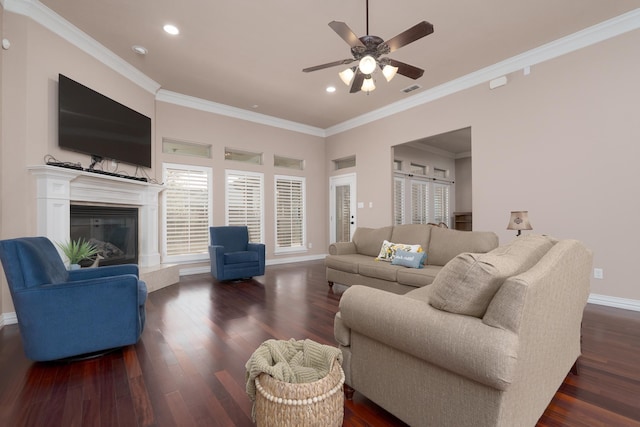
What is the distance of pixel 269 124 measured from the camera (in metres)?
6.68

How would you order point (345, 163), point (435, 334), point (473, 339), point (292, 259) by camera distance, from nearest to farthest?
point (473, 339) → point (435, 334) → point (292, 259) → point (345, 163)

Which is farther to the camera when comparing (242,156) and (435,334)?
(242,156)

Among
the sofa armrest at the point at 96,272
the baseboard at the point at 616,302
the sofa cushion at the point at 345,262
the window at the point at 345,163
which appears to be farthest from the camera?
the window at the point at 345,163

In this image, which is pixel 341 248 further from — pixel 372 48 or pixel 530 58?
pixel 530 58

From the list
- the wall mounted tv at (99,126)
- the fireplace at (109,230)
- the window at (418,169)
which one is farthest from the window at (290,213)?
the window at (418,169)

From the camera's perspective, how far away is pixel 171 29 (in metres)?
3.51

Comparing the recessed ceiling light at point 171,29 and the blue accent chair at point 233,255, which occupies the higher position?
the recessed ceiling light at point 171,29

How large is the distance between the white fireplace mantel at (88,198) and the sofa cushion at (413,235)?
3947mm

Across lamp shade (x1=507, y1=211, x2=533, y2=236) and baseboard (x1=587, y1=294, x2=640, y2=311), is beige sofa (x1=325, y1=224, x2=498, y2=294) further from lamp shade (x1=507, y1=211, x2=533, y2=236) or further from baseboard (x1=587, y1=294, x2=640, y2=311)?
baseboard (x1=587, y1=294, x2=640, y2=311)

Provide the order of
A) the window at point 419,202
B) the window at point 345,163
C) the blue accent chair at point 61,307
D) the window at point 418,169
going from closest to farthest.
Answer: the blue accent chair at point 61,307
the window at point 345,163
the window at point 419,202
the window at point 418,169

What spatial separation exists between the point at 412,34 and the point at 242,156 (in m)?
4.69

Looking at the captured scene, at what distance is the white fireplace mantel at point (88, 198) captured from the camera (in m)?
3.18

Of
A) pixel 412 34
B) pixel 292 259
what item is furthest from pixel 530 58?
pixel 292 259

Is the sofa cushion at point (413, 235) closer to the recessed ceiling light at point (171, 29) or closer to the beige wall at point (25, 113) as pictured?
the recessed ceiling light at point (171, 29)
